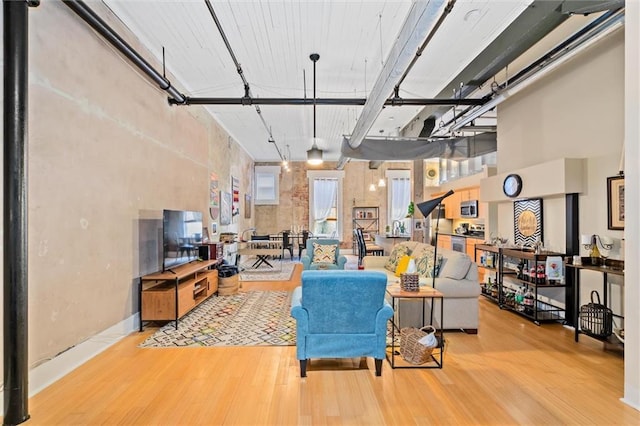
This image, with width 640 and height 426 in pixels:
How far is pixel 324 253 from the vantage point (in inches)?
229

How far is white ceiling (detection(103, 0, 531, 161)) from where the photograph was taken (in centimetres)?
313

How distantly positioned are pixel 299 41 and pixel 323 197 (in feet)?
24.9

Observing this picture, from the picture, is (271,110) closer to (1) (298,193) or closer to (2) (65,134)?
(2) (65,134)

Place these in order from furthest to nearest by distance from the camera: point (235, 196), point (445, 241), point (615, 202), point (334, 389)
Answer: point (445, 241) → point (235, 196) → point (615, 202) → point (334, 389)

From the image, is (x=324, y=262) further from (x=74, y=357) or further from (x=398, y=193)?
(x=398, y=193)

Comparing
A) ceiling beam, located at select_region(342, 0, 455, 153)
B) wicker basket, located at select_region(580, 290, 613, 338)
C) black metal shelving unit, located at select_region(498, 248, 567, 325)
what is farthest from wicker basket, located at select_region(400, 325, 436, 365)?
ceiling beam, located at select_region(342, 0, 455, 153)

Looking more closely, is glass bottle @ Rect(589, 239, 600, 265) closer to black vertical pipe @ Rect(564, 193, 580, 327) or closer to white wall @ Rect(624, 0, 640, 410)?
black vertical pipe @ Rect(564, 193, 580, 327)

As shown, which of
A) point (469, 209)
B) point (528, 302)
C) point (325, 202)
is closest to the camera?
point (528, 302)

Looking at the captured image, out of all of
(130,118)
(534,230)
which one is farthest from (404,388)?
(130,118)

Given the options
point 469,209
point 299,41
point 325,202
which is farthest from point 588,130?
point 325,202

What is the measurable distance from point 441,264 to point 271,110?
4.25 metres

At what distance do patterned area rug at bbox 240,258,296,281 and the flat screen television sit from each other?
2.07 meters

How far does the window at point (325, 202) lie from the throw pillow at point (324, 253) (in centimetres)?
512

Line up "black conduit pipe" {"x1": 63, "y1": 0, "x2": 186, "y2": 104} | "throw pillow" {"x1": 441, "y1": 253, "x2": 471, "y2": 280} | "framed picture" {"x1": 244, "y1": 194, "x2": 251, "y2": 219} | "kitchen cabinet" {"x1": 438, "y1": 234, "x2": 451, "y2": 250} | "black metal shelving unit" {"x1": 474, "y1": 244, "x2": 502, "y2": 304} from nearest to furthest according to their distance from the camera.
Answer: "black conduit pipe" {"x1": 63, "y1": 0, "x2": 186, "y2": 104}
"throw pillow" {"x1": 441, "y1": 253, "x2": 471, "y2": 280}
"black metal shelving unit" {"x1": 474, "y1": 244, "x2": 502, "y2": 304}
"kitchen cabinet" {"x1": 438, "y1": 234, "x2": 451, "y2": 250}
"framed picture" {"x1": 244, "y1": 194, "x2": 251, "y2": 219}
